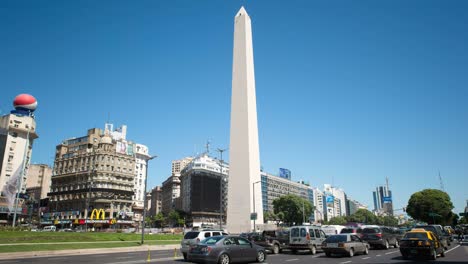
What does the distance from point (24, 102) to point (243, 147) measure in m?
71.0

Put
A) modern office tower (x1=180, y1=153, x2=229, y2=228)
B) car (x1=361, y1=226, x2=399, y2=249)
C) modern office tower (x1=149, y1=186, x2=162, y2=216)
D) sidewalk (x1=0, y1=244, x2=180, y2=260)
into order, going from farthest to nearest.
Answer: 1. modern office tower (x1=149, y1=186, x2=162, y2=216)
2. modern office tower (x1=180, y1=153, x2=229, y2=228)
3. car (x1=361, y1=226, x2=399, y2=249)
4. sidewalk (x1=0, y1=244, x2=180, y2=260)

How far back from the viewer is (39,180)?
131 meters

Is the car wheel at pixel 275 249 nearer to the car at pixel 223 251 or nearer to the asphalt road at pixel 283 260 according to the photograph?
the asphalt road at pixel 283 260

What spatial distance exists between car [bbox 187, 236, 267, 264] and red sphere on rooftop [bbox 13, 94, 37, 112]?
288 ft

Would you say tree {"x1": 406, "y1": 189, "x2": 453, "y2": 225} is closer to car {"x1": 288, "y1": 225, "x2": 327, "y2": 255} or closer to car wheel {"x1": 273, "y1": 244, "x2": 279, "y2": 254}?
car {"x1": 288, "y1": 225, "x2": 327, "y2": 255}

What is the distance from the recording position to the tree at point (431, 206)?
7494 cm

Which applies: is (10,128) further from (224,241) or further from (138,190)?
(224,241)

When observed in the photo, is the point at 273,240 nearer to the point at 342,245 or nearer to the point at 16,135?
the point at 342,245

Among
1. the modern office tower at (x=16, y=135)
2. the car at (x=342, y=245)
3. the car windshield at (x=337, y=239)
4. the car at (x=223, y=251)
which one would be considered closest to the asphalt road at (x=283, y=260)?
the car at (x=342, y=245)

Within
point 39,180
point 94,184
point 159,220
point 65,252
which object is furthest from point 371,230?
point 39,180

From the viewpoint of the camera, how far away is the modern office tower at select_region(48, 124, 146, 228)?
289ft

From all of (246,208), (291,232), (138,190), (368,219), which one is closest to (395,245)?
(291,232)

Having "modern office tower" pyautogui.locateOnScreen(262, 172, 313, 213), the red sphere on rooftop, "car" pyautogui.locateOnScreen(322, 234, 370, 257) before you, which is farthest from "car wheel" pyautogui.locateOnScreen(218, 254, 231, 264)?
"modern office tower" pyautogui.locateOnScreen(262, 172, 313, 213)

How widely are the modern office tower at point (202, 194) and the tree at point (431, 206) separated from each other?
59.3 metres
